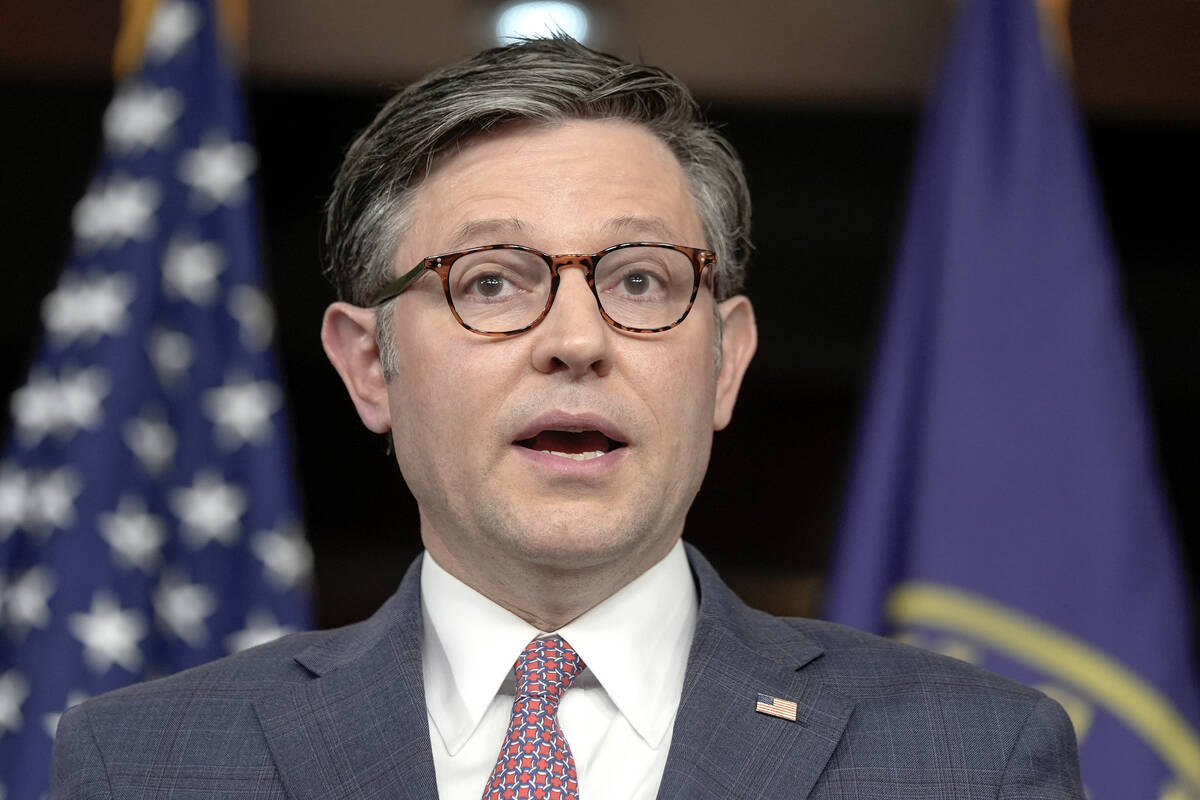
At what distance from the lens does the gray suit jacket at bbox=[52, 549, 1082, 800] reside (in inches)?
58.0

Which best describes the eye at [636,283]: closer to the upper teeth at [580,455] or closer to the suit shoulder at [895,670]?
the upper teeth at [580,455]

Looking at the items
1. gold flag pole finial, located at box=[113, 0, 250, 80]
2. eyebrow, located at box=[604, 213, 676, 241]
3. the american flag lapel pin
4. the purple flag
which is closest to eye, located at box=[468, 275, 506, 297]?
eyebrow, located at box=[604, 213, 676, 241]

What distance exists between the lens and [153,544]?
9.28 feet

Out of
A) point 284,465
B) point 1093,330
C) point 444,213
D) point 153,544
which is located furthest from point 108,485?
point 1093,330

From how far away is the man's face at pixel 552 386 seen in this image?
4.94 feet

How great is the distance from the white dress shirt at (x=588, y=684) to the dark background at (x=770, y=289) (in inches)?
90.6

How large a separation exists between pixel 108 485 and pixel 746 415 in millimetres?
3176

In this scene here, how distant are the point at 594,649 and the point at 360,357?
20.6 inches

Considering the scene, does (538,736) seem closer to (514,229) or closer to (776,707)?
(776,707)

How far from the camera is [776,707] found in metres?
1.53

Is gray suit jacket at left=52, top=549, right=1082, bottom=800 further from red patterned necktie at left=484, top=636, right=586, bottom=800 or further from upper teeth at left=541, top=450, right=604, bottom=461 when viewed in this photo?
upper teeth at left=541, top=450, right=604, bottom=461

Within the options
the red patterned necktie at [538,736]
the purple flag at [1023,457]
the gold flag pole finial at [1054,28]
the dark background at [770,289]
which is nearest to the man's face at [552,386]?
the red patterned necktie at [538,736]

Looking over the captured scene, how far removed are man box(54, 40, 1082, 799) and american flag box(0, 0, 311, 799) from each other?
47.2 inches

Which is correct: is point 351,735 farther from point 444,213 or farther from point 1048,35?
point 1048,35
